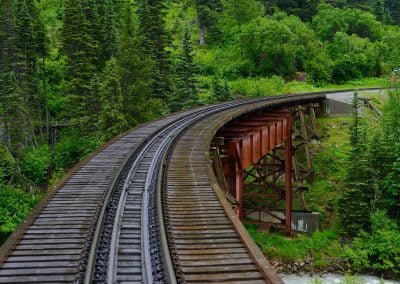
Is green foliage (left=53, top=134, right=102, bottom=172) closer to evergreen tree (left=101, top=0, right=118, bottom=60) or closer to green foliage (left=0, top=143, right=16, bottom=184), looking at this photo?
green foliage (left=0, top=143, right=16, bottom=184)

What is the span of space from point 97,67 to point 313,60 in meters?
24.5

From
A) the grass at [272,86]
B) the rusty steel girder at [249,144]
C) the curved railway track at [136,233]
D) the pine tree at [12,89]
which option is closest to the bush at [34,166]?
the pine tree at [12,89]

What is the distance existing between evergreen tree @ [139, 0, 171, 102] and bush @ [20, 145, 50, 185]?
900cm

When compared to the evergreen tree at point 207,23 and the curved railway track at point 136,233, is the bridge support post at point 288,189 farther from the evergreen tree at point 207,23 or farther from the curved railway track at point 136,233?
the evergreen tree at point 207,23

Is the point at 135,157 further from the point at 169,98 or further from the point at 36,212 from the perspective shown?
the point at 169,98

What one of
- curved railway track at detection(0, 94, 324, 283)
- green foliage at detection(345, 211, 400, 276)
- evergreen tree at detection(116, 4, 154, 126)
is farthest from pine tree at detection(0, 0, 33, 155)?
green foliage at detection(345, 211, 400, 276)

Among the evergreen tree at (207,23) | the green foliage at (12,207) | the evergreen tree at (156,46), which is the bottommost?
the green foliage at (12,207)

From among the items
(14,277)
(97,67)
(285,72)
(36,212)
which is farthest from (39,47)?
(14,277)

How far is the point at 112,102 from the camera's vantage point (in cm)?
2658

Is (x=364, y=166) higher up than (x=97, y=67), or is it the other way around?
(x=97, y=67)

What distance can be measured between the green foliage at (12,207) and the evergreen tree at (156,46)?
13240 millimetres

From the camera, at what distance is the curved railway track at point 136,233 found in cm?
628

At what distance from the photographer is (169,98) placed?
113 ft

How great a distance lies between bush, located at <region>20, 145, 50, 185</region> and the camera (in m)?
30.5
